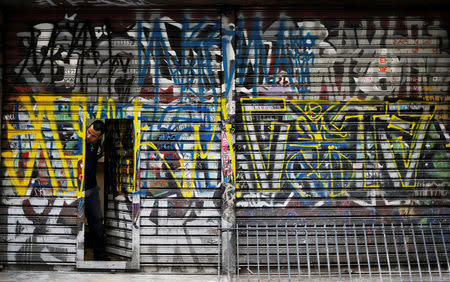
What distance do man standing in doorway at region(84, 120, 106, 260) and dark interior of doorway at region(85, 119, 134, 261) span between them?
15 cm

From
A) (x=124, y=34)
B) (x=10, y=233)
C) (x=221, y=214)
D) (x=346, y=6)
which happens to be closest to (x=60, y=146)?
(x=10, y=233)

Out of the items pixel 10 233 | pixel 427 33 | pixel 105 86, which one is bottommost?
pixel 10 233

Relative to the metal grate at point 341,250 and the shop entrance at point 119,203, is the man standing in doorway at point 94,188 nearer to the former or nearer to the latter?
the shop entrance at point 119,203

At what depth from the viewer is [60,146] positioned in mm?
6734

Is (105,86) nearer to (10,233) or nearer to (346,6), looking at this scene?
(10,233)

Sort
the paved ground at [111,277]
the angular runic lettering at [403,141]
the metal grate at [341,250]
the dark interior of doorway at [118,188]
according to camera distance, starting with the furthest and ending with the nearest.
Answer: the dark interior of doorway at [118,188] < the angular runic lettering at [403,141] < the metal grate at [341,250] < the paved ground at [111,277]

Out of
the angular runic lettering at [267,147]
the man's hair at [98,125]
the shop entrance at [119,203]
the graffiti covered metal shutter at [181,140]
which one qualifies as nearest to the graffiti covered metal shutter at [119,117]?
the graffiti covered metal shutter at [181,140]

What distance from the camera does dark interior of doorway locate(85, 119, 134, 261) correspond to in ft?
22.4

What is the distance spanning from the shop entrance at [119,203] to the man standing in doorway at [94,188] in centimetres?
14

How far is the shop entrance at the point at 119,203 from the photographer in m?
6.52

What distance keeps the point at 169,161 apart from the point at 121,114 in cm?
117

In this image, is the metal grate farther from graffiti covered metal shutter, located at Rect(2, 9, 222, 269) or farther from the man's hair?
the man's hair

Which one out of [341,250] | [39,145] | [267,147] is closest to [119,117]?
[39,145]

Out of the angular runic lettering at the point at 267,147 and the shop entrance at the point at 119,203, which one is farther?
the angular runic lettering at the point at 267,147
